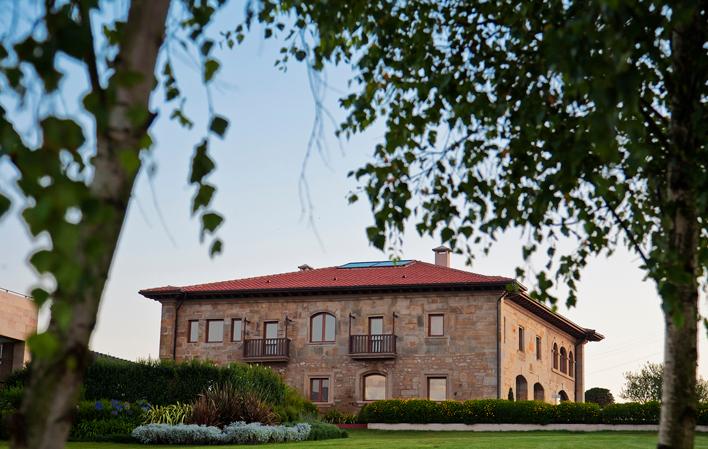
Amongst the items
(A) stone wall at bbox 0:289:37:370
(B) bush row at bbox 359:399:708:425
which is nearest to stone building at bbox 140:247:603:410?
(A) stone wall at bbox 0:289:37:370

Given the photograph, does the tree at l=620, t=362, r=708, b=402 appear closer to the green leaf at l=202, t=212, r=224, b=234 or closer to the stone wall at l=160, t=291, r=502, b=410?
the stone wall at l=160, t=291, r=502, b=410

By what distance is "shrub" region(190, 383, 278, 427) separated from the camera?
69.7 feet

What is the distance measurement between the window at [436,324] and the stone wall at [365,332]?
197 millimetres

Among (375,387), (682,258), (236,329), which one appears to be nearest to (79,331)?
(682,258)

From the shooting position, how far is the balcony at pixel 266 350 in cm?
3959

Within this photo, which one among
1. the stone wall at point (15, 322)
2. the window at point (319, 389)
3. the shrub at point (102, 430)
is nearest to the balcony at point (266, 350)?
the window at point (319, 389)

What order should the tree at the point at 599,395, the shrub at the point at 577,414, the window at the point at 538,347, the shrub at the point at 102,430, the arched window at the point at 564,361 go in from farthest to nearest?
1. the tree at the point at 599,395
2. the arched window at the point at 564,361
3. the window at the point at 538,347
4. the shrub at the point at 577,414
5. the shrub at the point at 102,430

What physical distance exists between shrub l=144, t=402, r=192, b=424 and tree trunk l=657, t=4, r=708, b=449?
1609 centimetres

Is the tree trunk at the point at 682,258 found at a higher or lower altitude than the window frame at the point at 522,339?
lower

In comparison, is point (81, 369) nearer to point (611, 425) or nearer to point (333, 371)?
point (611, 425)

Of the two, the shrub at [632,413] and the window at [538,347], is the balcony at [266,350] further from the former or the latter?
the shrub at [632,413]

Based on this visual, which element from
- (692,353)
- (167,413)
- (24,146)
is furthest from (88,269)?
(167,413)

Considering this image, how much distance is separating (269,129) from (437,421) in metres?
25.0

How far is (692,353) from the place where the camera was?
258 inches
